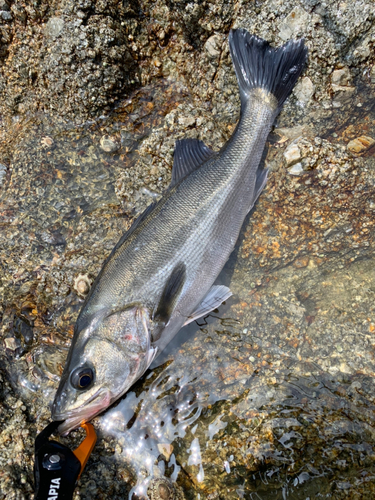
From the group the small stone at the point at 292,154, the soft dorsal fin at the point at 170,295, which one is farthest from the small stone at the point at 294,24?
the soft dorsal fin at the point at 170,295

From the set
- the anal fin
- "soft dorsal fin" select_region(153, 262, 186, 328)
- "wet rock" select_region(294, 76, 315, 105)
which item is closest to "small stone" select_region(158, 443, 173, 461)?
"soft dorsal fin" select_region(153, 262, 186, 328)

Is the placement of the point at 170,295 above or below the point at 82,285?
below

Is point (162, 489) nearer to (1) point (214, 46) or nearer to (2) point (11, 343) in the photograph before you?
(2) point (11, 343)

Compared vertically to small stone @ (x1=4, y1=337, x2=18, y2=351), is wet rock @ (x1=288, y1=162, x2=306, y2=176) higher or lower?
lower

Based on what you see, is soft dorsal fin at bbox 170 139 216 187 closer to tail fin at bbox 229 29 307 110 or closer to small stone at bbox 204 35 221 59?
tail fin at bbox 229 29 307 110

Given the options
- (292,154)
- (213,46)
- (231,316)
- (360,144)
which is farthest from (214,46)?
(231,316)

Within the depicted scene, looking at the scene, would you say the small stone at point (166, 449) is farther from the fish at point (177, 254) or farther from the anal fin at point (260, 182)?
the anal fin at point (260, 182)
